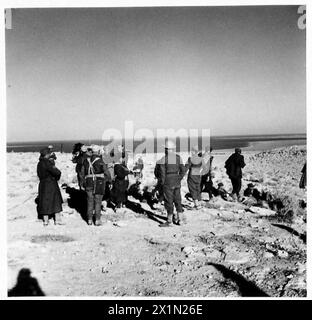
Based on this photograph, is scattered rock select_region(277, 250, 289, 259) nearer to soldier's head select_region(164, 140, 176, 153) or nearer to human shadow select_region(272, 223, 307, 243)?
human shadow select_region(272, 223, 307, 243)

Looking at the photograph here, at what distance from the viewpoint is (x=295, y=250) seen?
18.8ft

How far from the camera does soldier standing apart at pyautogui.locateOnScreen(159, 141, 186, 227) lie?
7.21 meters

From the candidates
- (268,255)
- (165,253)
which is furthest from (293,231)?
(165,253)

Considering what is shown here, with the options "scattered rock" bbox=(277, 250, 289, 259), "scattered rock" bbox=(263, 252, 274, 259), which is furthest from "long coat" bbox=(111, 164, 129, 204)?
"scattered rock" bbox=(277, 250, 289, 259)

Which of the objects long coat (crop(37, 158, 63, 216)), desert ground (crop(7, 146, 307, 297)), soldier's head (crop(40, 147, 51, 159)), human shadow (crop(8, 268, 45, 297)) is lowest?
human shadow (crop(8, 268, 45, 297))

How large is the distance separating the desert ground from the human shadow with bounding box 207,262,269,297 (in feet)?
0.05

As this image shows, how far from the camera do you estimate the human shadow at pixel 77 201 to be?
8633 millimetres

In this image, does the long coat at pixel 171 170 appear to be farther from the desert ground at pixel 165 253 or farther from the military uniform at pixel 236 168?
the military uniform at pixel 236 168

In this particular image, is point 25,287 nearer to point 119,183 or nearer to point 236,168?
point 119,183

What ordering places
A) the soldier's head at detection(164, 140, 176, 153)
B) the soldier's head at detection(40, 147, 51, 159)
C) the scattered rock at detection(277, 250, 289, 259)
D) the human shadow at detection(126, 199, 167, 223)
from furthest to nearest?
the human shadow at detection(126, 199, 167, 223)
the soldier's head at detection(164, 140, 176, 153)
the soldier's head at detection(40, 147, 51, 159)
the scattered rock at detection(277, 250, 289, 259)

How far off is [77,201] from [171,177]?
12.4 feet

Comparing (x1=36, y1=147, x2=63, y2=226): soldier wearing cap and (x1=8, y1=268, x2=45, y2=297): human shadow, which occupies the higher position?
(x1=36, y1=147, x2=63, y2=226): soldier wearing cap

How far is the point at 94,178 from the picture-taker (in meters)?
7.17
